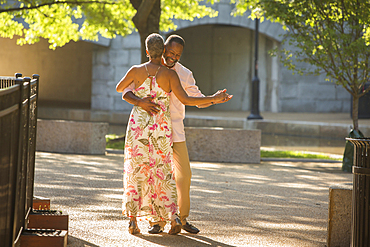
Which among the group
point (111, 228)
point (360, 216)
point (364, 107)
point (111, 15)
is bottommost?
point (111, 228)

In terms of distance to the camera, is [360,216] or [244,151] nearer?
[360,216]

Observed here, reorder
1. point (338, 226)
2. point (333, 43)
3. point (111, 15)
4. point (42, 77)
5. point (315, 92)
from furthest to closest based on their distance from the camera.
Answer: point (42, 77) → point (315, 92) → point (111, 15) → point (333, 43) → point (338, 226)

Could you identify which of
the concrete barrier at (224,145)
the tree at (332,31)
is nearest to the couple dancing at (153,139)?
the tree at (332,31)

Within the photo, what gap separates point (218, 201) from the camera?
20.0 feet

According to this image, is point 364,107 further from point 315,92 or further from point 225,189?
point 225,189

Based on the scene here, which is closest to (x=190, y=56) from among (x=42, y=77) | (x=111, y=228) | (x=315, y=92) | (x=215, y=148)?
(x=315, y=92)

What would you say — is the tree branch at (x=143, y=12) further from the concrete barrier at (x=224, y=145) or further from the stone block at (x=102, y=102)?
the stone block at (x=102, y=102)

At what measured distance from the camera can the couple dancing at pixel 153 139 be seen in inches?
171

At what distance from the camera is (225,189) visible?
22.8ft

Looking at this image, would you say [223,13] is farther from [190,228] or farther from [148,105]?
[190,228]

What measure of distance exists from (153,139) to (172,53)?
80 centimetres

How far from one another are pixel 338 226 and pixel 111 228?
6.79 ft

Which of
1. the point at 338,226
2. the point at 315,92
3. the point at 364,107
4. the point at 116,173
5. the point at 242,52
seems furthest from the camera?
the point at 242,52

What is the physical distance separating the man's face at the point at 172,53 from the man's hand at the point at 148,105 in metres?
0.40
